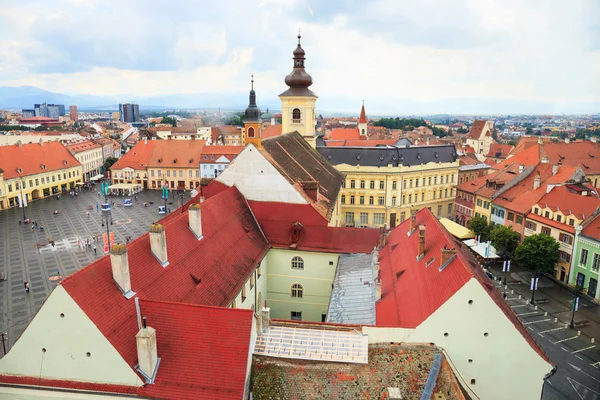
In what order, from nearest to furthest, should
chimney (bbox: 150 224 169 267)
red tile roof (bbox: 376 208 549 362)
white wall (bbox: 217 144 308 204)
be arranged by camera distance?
red tile roof (bbox: 376 208 549 362) < chimney (bbox: 150 224 169 267) < white wall (bbox: 217 144 308 204)

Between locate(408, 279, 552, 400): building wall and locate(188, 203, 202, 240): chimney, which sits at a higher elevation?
locate(188, 203, 202, 240): chimney

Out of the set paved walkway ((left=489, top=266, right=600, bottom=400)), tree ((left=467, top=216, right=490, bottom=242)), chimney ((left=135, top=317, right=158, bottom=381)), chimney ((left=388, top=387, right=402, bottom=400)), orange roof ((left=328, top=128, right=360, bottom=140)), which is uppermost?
orange roof ((left=328, top=128, right=360, bottom=140))

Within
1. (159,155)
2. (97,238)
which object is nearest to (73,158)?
(159,155)

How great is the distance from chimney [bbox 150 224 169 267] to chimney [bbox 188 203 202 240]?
13.2 ft

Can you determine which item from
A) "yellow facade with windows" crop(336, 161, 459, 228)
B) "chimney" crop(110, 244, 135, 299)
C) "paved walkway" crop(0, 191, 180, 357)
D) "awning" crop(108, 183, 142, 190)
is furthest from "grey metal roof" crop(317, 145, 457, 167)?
"chimney" crop(110, 244, 135, 299)

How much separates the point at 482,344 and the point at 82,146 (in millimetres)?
106763

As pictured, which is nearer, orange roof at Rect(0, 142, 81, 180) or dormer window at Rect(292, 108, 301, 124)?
dormer window at Rect(292, 108, 301, 124)

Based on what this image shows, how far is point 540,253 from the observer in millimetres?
43625

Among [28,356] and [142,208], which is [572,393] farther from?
[142,208]

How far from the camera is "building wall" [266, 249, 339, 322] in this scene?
35.7 m

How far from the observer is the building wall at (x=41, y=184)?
76062mm

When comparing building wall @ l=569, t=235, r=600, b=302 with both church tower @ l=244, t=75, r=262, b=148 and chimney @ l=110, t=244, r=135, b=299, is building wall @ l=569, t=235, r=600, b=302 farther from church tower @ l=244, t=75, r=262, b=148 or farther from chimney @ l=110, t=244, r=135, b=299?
chimney @ l=110, t=244, r=135, b=299

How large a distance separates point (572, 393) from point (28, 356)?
2949cm

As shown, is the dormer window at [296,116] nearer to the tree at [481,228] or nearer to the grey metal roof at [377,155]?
the grey metal roof at [377,155]
